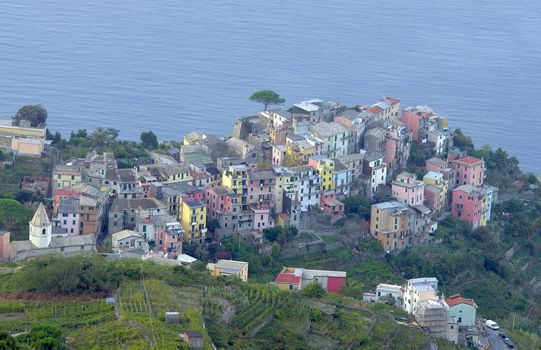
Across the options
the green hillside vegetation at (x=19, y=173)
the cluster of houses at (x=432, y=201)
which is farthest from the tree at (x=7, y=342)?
the cluster of houses at (x=432, y=201)

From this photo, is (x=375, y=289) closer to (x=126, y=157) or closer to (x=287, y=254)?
(x=287, y=254)

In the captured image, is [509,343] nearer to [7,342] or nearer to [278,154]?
[278,154]

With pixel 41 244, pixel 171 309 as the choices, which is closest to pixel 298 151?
pixel 41 244

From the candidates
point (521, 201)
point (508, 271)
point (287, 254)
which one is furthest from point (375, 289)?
point (521, 201)

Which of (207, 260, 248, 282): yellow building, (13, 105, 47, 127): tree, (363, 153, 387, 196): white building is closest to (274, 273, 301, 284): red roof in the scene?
(207, 260, 248, 282): yellow building

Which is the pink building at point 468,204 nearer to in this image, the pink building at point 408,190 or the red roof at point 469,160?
the red roof at point 469,160

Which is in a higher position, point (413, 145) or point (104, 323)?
point (413, 145)
